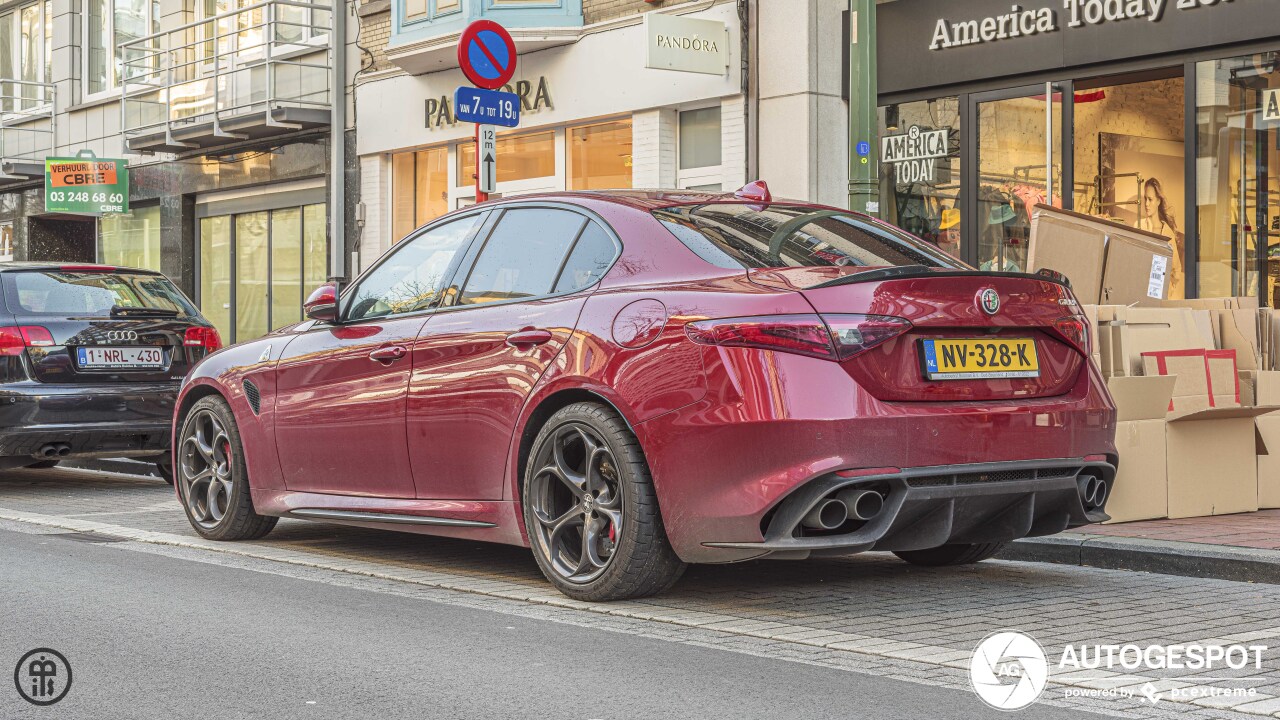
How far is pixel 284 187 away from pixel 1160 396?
16.7 metres

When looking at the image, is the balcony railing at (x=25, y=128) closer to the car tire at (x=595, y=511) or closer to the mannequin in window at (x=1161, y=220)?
the mannequin in window at (x=1161, y=220)

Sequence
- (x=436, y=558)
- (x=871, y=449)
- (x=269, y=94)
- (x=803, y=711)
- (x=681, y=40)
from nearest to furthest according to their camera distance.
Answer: (x=803, y=711) < (x=871, y=449) < (x=436, y=558) < (x=681, y=40) < (x=269, y=94)

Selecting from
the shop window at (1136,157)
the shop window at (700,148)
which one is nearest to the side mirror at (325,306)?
the shop window at (1136,157)

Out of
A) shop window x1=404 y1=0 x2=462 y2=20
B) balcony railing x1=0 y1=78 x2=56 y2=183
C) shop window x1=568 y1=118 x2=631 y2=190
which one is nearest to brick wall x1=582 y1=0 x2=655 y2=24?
shop window x1=568 y1=118 x2=631 y2=190

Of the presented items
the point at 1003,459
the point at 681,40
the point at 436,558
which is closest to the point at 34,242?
the point at 681,40

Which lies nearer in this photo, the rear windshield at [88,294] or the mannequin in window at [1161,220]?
the rear windshield at [88,294]

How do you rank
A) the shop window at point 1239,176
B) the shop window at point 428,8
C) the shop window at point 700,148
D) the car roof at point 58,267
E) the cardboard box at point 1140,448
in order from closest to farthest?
1. the cardboard box at point 1140,448
2. the car roof at point 58,267
3. the shop window at point 1239,176
4. the shop window at point 700,148
5. the shop window at point 428,8

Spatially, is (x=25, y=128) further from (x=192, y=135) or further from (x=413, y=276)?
(x=413, y=276)

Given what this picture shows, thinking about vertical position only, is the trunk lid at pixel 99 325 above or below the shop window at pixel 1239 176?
below

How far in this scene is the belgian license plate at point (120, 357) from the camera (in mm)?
10500

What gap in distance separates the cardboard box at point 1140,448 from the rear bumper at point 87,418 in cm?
632

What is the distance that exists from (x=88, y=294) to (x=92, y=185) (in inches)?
611

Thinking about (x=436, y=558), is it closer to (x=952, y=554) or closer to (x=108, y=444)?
(x=952, y=554)

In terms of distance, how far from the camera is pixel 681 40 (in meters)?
15.0
